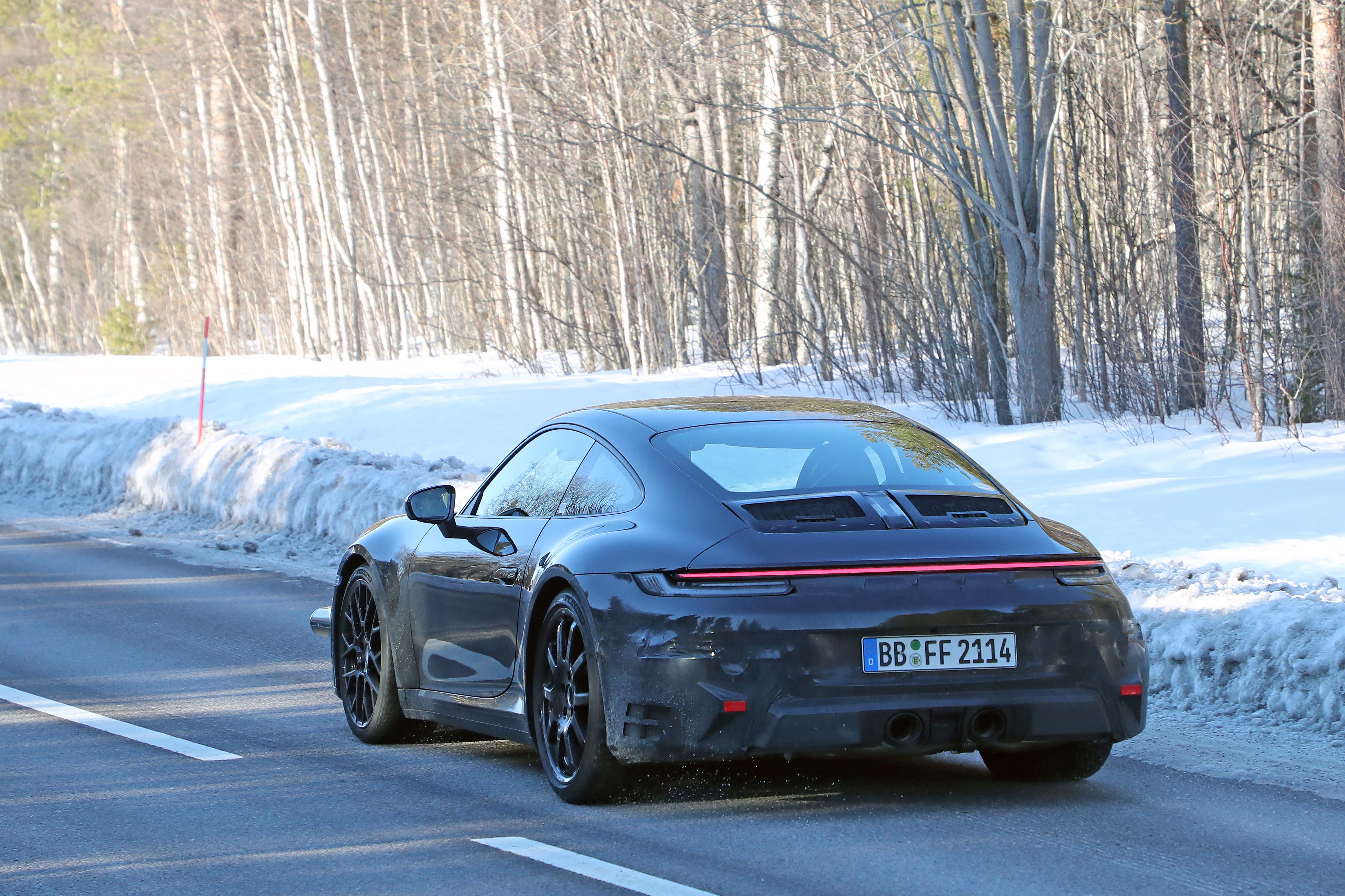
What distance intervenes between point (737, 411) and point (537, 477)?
863 mm

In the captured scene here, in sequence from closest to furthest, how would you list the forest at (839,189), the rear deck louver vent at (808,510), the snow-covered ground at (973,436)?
the rear deck louver vent at (808,510)
the snow-covered ground at (973,436)
the forest at (839,189)

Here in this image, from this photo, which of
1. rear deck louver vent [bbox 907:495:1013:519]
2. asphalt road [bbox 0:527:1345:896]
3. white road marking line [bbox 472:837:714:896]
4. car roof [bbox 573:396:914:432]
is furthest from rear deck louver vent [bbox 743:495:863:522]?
white road marking line [bbox 472:837:714:896]

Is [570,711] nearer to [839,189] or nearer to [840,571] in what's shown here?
[840,571]

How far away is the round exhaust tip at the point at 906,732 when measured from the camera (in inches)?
198

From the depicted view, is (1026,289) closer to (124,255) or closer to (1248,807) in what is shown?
(1248,807)

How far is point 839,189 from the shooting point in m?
20.3

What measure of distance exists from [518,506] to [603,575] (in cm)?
123

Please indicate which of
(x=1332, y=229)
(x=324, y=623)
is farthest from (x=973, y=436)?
(x=324, y=623)

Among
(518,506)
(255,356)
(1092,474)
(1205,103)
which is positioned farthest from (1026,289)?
(255,356)

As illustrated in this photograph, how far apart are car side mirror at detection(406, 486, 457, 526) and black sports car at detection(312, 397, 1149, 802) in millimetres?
409

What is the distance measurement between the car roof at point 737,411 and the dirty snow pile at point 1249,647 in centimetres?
199

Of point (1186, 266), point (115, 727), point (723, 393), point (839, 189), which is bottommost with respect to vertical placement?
point (115, 727)

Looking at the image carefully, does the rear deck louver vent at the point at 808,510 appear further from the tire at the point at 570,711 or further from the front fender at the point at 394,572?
the front fender at the point at 394,572

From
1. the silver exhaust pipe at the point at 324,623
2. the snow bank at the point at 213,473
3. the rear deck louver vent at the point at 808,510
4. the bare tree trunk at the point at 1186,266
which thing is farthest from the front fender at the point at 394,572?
the bare tree trunk at the point at 1186,266
